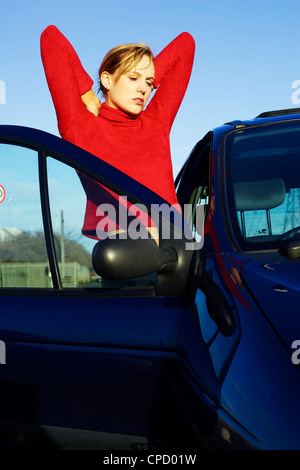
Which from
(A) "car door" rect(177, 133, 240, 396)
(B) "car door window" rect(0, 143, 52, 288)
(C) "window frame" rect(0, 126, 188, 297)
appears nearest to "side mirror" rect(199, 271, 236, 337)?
(A) "car door" rect(177, 133, 240, 396)

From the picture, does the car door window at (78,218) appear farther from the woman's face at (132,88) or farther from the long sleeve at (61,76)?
the woman's face at (132,88)

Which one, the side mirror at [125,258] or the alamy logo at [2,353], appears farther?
the alamy logo at [2,353]

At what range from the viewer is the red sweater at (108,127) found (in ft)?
8.36

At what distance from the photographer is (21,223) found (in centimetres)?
215

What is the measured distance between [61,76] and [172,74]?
0.84 m

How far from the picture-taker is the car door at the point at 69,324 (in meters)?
1.81

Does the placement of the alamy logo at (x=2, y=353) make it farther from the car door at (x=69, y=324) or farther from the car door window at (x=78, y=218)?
the car door window at (x=78, y=218)

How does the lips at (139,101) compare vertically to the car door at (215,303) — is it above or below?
above

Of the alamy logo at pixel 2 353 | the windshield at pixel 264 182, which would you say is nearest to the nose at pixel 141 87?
the windshield at pixel 264 182

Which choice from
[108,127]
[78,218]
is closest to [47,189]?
[78,218]

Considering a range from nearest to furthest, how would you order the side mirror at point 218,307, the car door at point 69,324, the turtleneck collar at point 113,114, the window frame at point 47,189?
the side mirror at point 218,307, the car door at point 69,324, the window frame at point 47,189, the turtleneck collar at point 113,114

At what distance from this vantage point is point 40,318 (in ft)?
6.51

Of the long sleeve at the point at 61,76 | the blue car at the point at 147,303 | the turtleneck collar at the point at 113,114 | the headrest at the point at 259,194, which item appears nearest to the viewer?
the blue car at the point at 147,303
